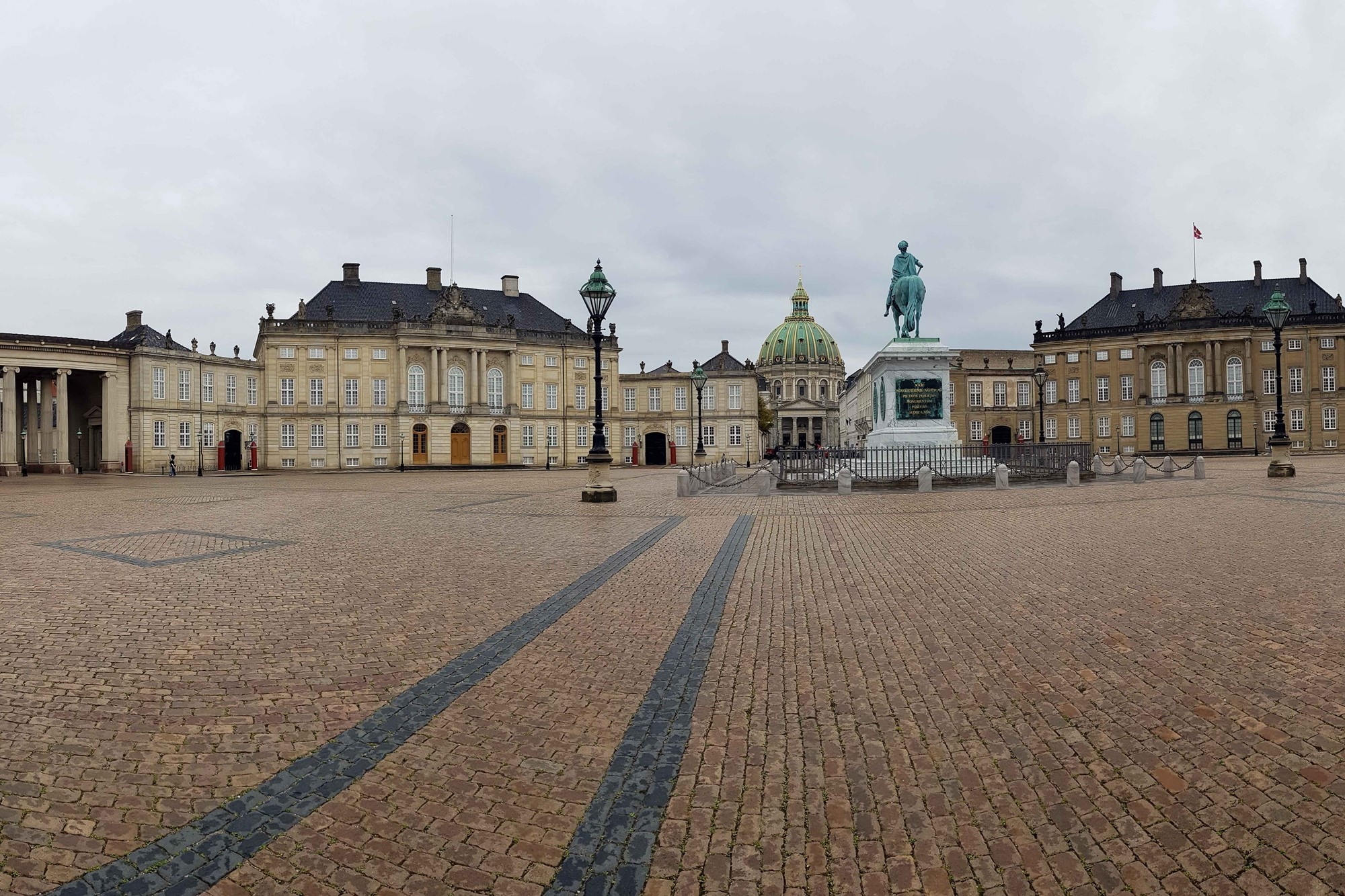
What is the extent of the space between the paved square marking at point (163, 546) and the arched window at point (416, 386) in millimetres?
49863

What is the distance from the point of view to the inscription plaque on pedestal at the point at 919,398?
2777 centimetres

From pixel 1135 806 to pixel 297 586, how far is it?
8.02 m

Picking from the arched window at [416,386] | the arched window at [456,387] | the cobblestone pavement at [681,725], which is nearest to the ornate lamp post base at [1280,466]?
the cobblestone pavement at [681,725]

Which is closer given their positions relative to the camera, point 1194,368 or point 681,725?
point 681,725

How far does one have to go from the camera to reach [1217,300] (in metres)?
73.8

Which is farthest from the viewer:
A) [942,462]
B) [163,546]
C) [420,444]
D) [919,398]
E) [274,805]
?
[420,444]

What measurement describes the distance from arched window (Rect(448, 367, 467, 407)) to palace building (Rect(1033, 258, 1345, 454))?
2101 inches

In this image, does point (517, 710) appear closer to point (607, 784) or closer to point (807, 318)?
point (607, 784)

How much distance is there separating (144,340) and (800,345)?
118 metres

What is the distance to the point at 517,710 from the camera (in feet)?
15.4

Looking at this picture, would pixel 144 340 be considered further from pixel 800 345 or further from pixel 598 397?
pixel 800 345

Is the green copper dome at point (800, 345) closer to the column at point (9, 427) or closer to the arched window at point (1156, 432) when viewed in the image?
the arched window at point (1156, 432)

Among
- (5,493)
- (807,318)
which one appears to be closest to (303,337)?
(5,493)

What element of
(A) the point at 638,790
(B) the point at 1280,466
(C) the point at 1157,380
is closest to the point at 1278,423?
(B) the point at 1280,466
